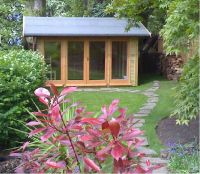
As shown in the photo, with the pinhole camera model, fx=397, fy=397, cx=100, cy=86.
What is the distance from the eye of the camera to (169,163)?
5.55 m

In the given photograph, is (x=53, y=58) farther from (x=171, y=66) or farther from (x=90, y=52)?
(x=171, y=66)

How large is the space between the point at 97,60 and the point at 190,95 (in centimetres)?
1001

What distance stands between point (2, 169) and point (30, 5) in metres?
17.3

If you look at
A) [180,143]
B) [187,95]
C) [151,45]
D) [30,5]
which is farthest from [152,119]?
[30,5]

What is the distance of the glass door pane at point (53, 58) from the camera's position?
15047 mm

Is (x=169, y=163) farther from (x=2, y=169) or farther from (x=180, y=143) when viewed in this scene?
(x=2, y=169)

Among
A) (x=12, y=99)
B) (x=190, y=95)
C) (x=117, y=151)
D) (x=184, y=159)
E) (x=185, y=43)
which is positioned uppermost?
(x=185, y=43)

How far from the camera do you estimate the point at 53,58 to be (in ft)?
49.6

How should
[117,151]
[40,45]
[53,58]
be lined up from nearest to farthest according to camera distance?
[117,151]
[40,45]
[53,58]

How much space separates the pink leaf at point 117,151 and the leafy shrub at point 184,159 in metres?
3.30

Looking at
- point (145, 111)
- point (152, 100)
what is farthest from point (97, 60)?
point (145, 111)

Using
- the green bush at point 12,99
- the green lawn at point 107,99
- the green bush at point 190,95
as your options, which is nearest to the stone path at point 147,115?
the green lawn at point 107,99

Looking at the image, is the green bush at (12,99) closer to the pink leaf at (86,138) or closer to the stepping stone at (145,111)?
the stepping stone at (145,111)

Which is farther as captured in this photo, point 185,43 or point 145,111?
point 145,111
